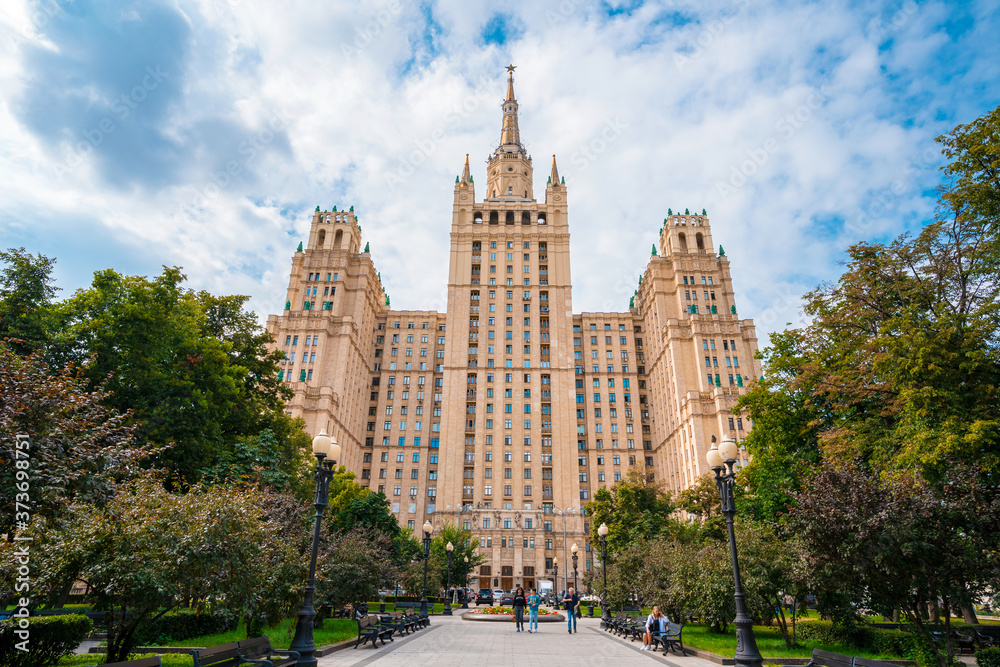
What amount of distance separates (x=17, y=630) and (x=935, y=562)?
1797 centimetres

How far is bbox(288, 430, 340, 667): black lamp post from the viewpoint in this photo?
11.3 metres

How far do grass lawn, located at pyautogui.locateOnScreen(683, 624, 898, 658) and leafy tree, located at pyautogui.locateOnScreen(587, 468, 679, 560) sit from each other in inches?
794

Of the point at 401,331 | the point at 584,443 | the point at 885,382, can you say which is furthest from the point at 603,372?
the point at 885,382

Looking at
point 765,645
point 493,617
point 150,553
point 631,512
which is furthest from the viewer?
point 631,512

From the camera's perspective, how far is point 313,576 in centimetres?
1216

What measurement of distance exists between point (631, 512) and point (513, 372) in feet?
125

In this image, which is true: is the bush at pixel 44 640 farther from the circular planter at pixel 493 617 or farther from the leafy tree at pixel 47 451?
the circular planter at pixel 493 617

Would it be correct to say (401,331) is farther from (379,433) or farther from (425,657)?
(425,657)

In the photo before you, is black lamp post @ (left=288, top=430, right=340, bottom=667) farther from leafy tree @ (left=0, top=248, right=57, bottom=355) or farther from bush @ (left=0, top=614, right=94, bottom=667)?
leafy tree @ (left=0, top=248, right=57, bottom=355)

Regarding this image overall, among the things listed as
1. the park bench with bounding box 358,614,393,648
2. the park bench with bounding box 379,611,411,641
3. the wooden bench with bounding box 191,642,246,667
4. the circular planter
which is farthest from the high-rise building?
the wooden bench with bounding box 191,642,246,667

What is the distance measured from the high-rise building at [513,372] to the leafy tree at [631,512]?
19322mm

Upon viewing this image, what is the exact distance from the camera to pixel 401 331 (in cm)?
9706

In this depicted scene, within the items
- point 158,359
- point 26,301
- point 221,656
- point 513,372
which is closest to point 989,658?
point 221,656

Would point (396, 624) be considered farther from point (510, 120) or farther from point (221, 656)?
point (510, 120)
